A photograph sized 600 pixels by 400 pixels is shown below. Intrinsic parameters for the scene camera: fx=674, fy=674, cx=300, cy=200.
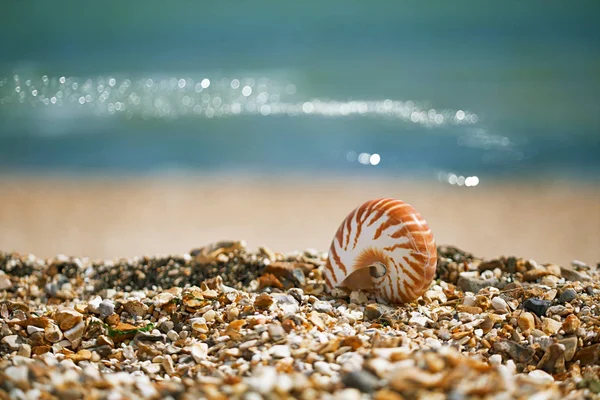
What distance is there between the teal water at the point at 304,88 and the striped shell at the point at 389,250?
13.4ft

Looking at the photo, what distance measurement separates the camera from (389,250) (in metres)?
2.88

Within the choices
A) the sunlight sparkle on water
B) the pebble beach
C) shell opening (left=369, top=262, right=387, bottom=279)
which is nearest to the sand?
the pebble beach

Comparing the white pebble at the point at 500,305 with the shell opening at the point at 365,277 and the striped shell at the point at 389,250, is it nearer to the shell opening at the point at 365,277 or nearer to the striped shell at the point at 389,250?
the striped shell at the point at 389,250

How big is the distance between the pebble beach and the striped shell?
91mm

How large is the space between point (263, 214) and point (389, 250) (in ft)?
10.5

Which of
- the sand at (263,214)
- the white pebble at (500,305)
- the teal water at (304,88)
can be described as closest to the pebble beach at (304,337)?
the white pebble at (500,305)

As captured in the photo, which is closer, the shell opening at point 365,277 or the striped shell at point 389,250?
the striped shell at point 389,250

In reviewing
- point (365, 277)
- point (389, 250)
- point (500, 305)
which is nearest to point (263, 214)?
point (365, 277)

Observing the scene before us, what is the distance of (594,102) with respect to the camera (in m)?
8.78

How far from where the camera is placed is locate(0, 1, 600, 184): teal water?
24.8 ft

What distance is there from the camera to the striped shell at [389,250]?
2846 millimetres

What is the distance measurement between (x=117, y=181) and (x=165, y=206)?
3.75 feet

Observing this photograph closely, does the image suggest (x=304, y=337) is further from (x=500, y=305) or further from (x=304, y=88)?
(x=304, y=88)

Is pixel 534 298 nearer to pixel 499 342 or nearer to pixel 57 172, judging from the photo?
pixel 499 342
